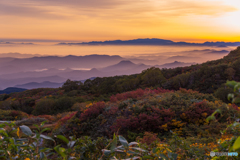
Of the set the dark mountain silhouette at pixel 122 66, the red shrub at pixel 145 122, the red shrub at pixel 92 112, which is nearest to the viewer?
the red shrub at pixel 145 122

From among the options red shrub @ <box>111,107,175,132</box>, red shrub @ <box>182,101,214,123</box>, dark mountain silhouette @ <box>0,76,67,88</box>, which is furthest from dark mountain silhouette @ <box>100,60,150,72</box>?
red shrub @ <box>111,107,175,132</box>

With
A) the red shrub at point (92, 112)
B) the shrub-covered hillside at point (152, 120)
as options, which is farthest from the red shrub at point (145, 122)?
the red shrub at point (92, 112)

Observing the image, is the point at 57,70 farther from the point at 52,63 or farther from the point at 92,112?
the point at 92,112

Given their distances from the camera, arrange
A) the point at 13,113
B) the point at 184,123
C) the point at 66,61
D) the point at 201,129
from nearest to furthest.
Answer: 1. the point at 201,129
2. the point at 184,123
3. the point at 13,113
4. the point at 66,61

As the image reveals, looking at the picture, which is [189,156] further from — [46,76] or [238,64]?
[46,76]

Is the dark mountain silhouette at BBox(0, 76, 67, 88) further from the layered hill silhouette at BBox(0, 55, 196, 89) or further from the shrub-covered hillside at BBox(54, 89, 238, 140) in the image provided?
the shrub-covered hillside at BBox(54, 89, 238, 140)

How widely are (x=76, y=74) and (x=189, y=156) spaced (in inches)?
3399

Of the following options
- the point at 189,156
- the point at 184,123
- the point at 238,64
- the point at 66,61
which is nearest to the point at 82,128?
the point at 184,123

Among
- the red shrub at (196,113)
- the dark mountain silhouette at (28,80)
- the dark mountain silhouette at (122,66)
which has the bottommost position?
the dark mountain silhouette at (28,80)

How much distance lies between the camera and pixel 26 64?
81.6m

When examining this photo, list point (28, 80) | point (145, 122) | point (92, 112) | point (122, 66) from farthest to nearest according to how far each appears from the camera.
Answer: point (122, 66)
point (28, 80)
point (92, 112)
point (145, 122)

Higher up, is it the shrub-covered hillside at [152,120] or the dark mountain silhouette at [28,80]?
the shrub-covered hillside at [152,120]

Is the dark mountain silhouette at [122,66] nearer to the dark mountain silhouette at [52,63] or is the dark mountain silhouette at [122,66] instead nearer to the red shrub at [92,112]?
the dark mountain silhouette at [52,63]

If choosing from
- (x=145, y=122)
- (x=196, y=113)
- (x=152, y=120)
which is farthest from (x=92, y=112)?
(x=196, y=113)
